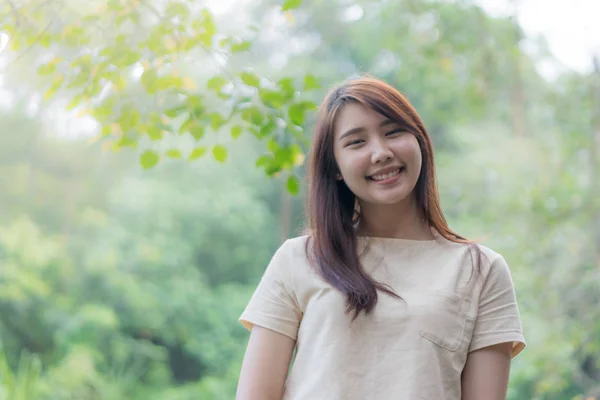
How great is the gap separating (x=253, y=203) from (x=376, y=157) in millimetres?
5707

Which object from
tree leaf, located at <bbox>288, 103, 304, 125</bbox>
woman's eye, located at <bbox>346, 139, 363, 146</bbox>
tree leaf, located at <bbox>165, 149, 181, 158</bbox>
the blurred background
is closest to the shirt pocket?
woman's eye, located at <bbox>346, 139, 363, 146</bbox>

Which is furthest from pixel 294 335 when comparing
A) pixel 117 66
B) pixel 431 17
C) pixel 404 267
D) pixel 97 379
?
pixel 97 379

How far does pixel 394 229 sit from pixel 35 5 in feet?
2.94

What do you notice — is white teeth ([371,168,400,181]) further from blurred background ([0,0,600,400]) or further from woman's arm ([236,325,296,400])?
blurred background ([0,0,600,400])

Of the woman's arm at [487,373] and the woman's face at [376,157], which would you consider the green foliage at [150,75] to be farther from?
the woman's arm at [487,373]

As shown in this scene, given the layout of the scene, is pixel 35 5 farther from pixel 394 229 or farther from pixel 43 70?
pixel 394 229

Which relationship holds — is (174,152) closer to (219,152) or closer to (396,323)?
(219,152)

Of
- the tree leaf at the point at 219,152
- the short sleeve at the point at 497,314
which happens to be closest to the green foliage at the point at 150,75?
the tree leaf at the point at 219,152

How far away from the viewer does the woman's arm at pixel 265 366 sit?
108 cm

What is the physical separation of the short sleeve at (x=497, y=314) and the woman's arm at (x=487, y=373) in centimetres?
1

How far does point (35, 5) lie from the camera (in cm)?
155

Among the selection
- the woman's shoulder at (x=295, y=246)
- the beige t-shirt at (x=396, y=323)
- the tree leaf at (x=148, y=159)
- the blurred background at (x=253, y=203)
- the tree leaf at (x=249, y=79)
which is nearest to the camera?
the beige t-shirt at (x=396, y=323)

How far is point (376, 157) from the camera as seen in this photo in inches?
42.2

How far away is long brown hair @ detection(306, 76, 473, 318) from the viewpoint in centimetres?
109
